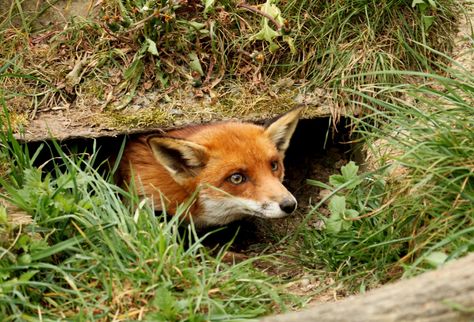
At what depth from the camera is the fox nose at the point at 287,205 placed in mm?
5273

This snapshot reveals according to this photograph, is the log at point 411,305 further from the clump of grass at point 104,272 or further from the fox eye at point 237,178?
the fox eye at point 237,178

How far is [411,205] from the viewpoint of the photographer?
4.54m

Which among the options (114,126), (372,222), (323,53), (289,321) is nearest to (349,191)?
(372,222)

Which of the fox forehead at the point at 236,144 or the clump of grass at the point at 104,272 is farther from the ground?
the fox forehead at the point at 236,144

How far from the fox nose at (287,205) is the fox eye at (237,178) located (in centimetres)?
43

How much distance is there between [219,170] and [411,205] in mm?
1624

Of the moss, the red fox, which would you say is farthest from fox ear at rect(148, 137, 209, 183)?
the moss

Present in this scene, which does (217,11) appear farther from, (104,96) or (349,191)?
(349,191)

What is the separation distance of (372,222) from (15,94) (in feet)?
9.84

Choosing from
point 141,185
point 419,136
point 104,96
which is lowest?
point 141,185

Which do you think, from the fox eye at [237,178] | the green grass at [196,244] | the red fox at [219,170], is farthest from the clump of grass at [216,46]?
the green grass at [196,244]

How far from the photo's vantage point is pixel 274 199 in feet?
17.5

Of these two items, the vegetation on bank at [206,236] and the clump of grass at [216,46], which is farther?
the clump of grass at [216,46]

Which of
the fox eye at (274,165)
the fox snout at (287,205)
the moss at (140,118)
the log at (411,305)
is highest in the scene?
the log at (411,305)
